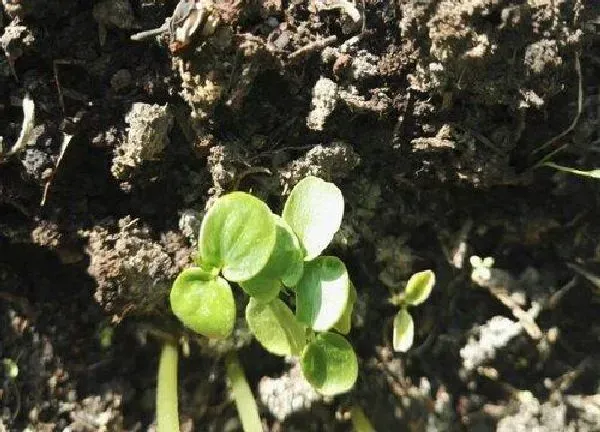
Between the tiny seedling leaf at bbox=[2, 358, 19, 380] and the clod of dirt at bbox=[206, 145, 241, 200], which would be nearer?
the clod of dirt at bbox=[206, 145, 241, 200]

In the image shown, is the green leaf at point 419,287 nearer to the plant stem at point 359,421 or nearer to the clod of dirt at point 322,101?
the plant stem at point 359,421

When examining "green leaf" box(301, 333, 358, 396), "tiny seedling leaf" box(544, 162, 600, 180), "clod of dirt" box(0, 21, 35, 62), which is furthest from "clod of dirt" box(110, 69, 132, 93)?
"tiny seedling leaf" box(544, 162, 600, 180)

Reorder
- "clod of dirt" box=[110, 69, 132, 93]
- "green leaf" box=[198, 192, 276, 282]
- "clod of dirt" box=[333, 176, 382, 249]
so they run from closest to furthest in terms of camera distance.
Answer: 1. "green leaf" box=[198, 192, 276, 282]
2. "clod of dirt" box=[110, 69, 132, 93]
3. "clod of dirt" box=[333, 176, 382, 249]

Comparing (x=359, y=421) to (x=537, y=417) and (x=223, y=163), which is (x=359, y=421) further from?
(x=223, y=163)

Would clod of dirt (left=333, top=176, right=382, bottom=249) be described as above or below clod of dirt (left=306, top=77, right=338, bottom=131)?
below

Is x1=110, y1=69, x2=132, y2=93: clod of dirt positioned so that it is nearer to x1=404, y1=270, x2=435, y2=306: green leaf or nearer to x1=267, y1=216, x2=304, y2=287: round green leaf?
x1=267, y1=216, x2=304, y2=287: round green leaf

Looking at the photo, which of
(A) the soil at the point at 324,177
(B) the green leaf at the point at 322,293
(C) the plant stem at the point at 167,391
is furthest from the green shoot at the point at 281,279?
(C) the plant stem at the point at 167,391

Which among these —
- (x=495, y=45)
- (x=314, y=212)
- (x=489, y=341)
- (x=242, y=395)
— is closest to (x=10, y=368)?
(x=242, y=395)
